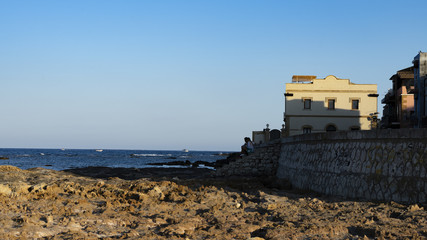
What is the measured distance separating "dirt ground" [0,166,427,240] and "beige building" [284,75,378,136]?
2944cm

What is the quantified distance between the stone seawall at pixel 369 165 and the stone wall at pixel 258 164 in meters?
4.63

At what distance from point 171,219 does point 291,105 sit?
114ft

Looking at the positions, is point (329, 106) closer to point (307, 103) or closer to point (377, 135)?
point (307, 103)

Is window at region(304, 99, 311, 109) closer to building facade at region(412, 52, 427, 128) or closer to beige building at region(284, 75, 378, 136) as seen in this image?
beige building at region(284, 75, 378, 136)

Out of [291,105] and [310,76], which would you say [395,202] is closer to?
[291,105]

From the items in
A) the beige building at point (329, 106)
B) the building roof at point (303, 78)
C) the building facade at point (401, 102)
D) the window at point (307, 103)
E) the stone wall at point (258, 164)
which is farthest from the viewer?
the building roof at point (303, 78)

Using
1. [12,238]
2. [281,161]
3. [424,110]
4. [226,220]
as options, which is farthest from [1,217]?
[424,110]

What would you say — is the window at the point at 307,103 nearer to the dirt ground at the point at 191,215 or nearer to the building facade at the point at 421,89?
the building facade at the point at 421,89

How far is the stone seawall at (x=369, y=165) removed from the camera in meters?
11.0

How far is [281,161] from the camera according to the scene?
1981 cm

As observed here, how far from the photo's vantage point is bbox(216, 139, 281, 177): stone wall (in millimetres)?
20719

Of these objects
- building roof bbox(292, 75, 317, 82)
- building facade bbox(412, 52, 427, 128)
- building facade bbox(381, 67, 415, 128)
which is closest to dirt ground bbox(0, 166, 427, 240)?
building facade bbox(412, 52, 427, 128)

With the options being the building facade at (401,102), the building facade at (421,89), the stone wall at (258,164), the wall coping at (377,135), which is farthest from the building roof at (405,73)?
the wall coping at (377,135)

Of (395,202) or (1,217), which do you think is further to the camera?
(395,202)
